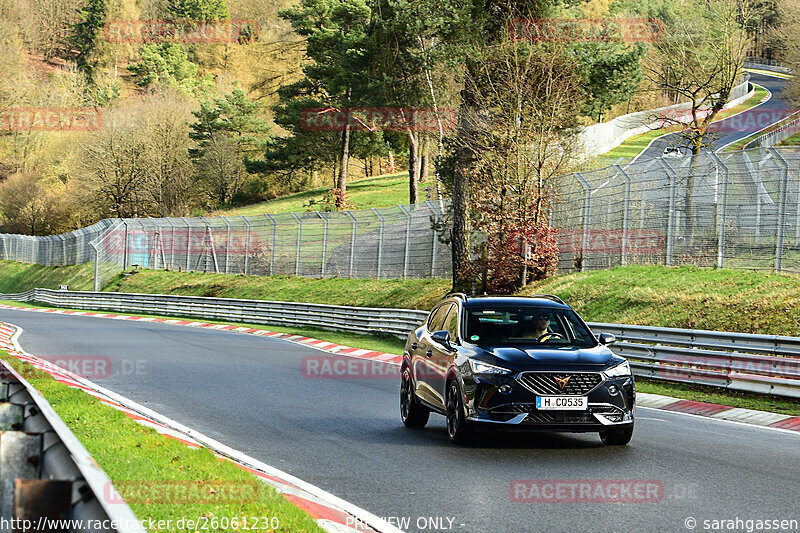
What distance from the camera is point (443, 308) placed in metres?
12.3

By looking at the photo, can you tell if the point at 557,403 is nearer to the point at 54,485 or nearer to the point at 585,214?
the point at 54,485

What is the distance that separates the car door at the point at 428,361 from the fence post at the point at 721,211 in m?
12.0

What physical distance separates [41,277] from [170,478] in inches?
2738

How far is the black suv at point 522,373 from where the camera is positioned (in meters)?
9.74

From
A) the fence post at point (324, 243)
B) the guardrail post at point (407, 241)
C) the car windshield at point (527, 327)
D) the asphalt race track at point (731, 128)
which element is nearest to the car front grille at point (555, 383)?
the car windshield at point (527, 327)

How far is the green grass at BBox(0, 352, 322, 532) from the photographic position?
20.5 ft

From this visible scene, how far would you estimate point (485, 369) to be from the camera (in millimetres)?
9977

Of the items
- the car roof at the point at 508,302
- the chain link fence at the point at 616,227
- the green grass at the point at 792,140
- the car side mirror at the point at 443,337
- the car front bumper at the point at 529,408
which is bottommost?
the car front bumper at the point at 529,408

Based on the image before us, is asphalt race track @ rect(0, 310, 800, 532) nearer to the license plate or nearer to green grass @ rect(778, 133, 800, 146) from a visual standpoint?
the license plate

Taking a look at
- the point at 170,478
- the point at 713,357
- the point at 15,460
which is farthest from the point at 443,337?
the point at 713,357

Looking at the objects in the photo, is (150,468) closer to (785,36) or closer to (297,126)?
(297,126)

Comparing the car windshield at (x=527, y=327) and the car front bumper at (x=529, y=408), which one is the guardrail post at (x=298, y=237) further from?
the car front bumper at (x=529, y=408)

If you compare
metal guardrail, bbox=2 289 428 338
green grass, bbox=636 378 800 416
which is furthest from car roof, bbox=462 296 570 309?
metal guardrail, bbox=2 289 428 338

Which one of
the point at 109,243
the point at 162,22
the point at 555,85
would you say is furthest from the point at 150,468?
the point at 162,22
